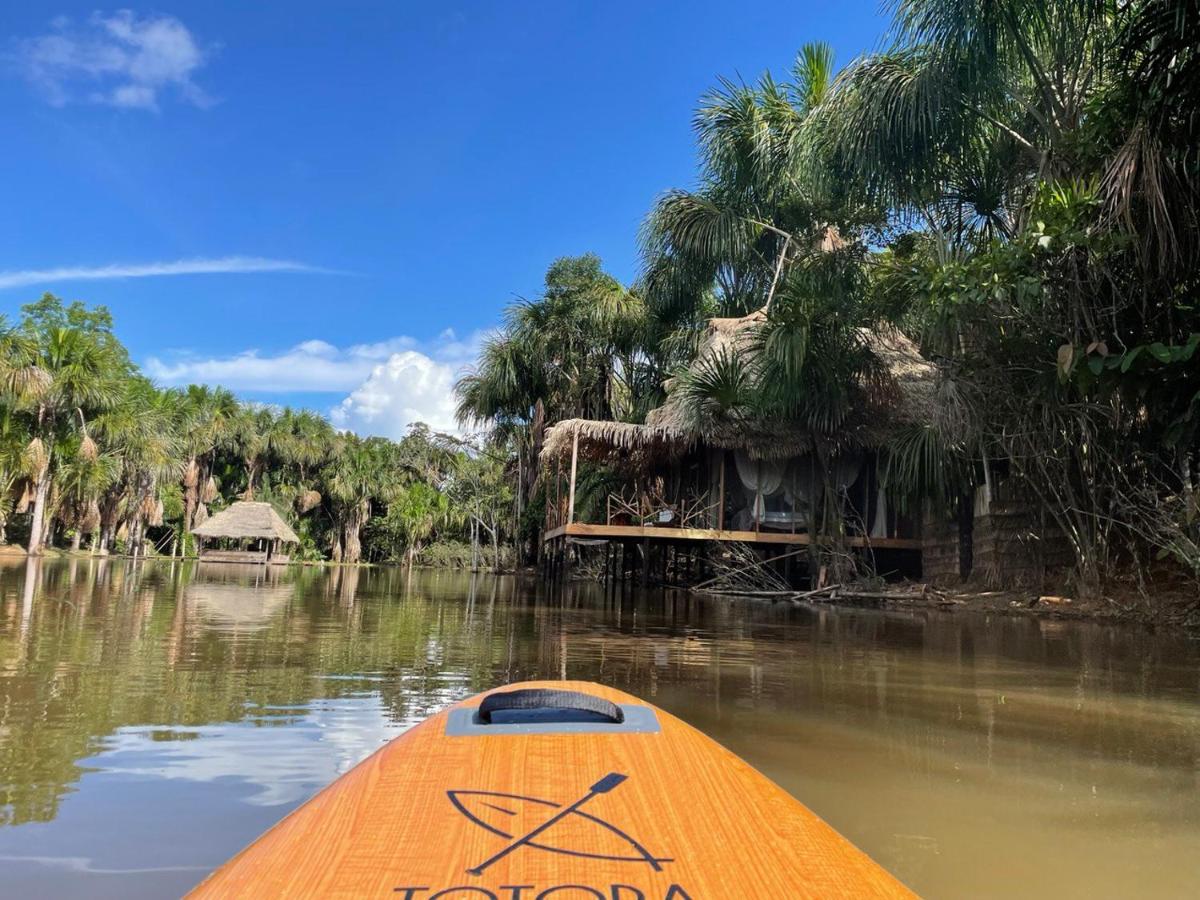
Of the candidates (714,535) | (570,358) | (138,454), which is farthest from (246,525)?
(714,535)

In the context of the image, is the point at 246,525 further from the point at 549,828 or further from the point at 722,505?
the point at 549,828

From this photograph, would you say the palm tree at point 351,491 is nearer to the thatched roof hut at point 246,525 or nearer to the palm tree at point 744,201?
the thatched roof hut at point 246,525

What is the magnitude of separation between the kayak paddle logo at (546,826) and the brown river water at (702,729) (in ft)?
2.39

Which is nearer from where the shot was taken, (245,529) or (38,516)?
(38,516)

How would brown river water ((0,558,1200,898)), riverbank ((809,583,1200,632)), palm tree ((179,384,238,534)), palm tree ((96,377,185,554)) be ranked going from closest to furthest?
brown river water ((0,558,1200,898)) → riverbank ((809,583,1200,632)) → palm tree ((96,377,185,554)) → palm tree ((179,384,238,534))

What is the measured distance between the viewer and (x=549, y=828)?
1166 millimetres

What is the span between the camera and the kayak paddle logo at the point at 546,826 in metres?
1.08

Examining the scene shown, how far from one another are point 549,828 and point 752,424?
12194 mm

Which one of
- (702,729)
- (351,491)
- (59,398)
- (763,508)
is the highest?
(59,398)

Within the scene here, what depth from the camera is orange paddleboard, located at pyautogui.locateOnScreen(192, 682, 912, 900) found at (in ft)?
3.30

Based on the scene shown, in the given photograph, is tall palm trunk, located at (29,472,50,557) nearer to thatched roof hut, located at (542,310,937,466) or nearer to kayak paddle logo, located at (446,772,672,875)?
thatched roof hut, located at (542,310,937,466)

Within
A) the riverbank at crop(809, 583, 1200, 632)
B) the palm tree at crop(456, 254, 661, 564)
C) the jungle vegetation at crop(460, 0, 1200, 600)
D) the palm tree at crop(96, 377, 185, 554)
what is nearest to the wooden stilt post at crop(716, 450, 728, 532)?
the jungle vegetation at crop(460, 0, 1200, 600)

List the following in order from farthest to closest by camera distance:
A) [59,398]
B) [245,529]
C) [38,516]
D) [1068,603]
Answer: [245,529] → [59,398] → [38,516] → [1068,603]

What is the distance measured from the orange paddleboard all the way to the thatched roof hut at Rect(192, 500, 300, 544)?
3047 centimetres
